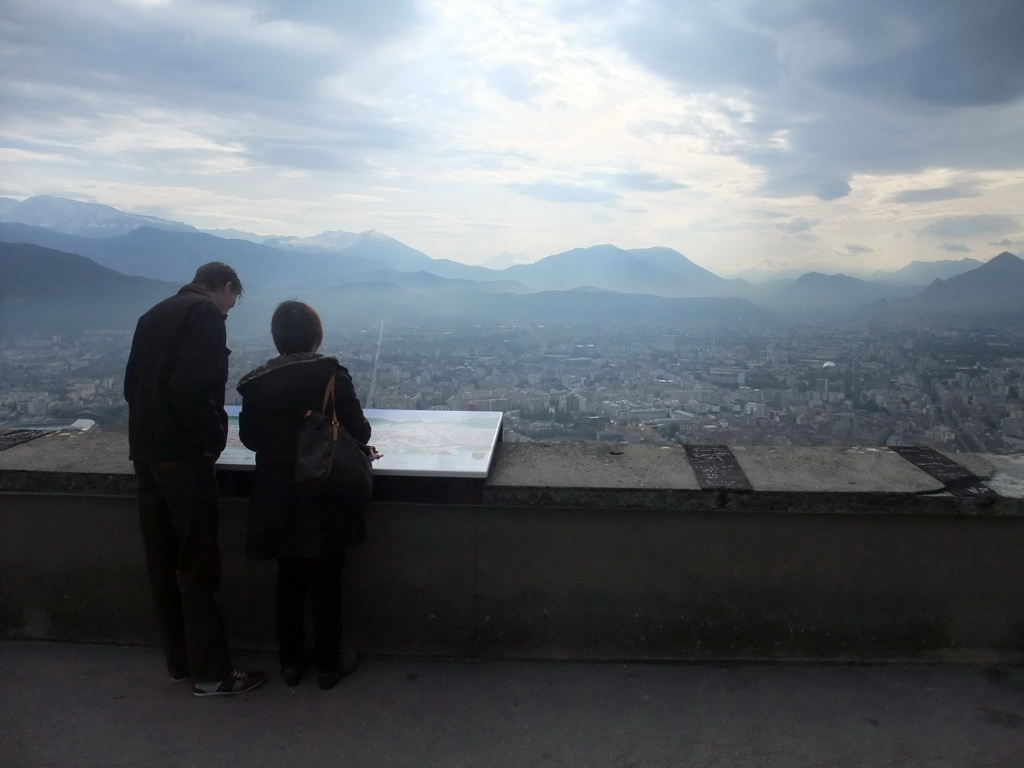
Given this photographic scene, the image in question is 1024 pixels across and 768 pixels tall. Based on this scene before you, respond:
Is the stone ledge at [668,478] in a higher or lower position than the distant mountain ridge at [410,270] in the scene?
lower

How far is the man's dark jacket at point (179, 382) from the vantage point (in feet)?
9.59

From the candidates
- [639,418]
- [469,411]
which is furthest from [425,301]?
[469,411]

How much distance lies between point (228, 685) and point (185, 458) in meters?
1.01

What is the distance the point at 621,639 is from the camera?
3.40 meters

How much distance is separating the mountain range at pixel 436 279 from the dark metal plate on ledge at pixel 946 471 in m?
8.75

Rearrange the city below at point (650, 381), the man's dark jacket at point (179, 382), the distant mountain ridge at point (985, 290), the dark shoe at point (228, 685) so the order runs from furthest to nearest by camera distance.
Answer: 1. the distant mountain ridge at point (985, 290)
2. the city below at point (650, 381)
3. the dark shoe at point (228, 685)
4. the man's dark jacket at point (179, 382)

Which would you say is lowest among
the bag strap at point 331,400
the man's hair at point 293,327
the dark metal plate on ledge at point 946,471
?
the dark metal plate on ledge at point 946,471

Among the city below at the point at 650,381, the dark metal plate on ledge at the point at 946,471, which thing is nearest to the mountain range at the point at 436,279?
the city below at the point at 650,381

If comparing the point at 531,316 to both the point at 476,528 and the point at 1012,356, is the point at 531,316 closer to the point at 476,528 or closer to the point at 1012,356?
the point at 1012,356

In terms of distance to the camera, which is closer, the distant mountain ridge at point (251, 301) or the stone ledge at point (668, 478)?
the stone ledge at point (668, 478)

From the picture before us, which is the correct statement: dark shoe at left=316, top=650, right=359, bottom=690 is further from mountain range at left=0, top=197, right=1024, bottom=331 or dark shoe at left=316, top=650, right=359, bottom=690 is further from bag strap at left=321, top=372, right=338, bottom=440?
mountain range at left=0, top=197, right=1024, bottom=331

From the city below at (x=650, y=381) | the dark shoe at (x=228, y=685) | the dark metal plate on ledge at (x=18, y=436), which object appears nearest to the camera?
the dark shoe at (x=228, y=685)

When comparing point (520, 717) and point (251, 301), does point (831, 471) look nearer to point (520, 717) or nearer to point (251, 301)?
point (520, 717)

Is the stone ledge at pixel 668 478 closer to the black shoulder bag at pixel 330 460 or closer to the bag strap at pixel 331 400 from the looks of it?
the black shoulder bag at pixel 330 460
